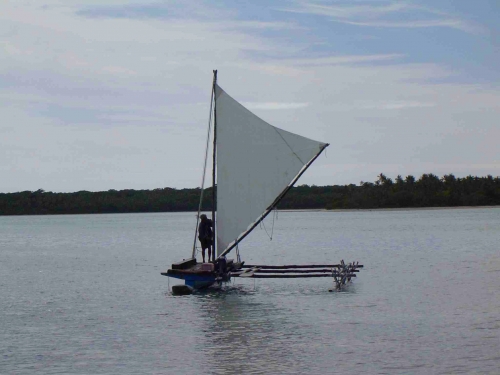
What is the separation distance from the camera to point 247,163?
85.6 feet

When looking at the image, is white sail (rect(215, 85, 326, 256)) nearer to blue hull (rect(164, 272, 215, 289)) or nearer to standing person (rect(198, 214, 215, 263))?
standing person (rect(198, 214, 215, 263))

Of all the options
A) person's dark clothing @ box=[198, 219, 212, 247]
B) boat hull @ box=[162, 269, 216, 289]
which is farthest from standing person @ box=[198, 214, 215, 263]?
boat hull @ box=[162, 269, 216, 289]

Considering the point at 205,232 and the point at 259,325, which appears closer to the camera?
the point at 259,325

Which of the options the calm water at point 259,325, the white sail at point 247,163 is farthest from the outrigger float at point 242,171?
the calm water at point 259,325

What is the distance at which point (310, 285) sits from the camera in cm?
3023

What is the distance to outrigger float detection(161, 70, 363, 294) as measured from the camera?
2570cm

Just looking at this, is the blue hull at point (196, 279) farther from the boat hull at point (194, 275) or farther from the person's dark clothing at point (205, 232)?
the person's dark clothing at point (205, 232)

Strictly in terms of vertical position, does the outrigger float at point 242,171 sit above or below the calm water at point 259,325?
above

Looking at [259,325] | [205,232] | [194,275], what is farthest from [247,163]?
[259,325]

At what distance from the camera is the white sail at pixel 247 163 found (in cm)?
2577

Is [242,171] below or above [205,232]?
above

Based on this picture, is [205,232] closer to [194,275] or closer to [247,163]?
[194,275]

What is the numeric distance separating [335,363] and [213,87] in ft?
41.9

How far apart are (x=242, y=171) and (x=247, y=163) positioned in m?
0.30
